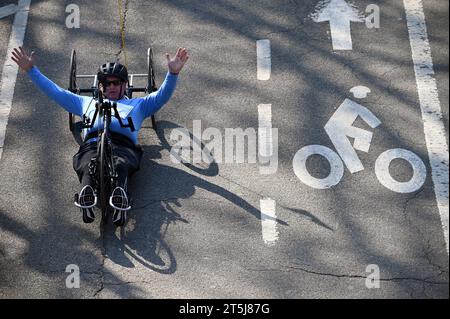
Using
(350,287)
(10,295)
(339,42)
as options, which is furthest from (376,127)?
(10,295)

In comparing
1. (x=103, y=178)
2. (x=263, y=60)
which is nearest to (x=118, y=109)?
(x=103, y=178)

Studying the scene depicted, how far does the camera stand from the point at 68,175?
33.2 ft

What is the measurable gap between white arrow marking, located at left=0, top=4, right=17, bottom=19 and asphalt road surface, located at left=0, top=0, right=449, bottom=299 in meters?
0.18

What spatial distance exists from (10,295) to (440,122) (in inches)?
220

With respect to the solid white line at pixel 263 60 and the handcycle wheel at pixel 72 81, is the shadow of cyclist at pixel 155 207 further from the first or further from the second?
the solid white line at pixel 263 60

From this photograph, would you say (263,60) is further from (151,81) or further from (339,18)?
(151,81)

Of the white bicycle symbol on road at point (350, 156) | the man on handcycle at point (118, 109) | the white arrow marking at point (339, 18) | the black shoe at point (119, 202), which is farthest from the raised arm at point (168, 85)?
the white arrow marking at point (339, 18)

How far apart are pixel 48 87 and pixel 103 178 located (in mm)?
1420

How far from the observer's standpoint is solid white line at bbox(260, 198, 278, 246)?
365 inches

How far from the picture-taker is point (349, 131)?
10.5m

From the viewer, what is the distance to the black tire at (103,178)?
9.01 meters

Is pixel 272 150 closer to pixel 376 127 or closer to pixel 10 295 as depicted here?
pixel 376 127

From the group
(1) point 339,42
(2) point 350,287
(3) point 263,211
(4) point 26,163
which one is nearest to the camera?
(2) point 350,287

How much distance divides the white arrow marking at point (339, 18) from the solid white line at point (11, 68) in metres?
4.23
